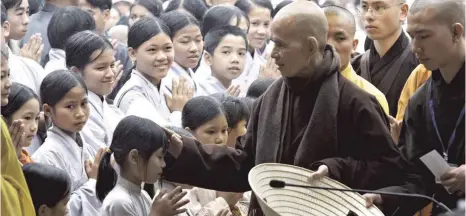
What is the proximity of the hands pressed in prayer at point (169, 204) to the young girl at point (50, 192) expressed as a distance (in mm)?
413

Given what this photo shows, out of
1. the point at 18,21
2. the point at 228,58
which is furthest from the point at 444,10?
the point at 228,58

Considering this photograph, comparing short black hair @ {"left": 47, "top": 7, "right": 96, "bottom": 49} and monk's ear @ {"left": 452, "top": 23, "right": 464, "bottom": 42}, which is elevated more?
monk's ear @ {"left": 452, "top": 23, "right": 464, "bottom": 42}

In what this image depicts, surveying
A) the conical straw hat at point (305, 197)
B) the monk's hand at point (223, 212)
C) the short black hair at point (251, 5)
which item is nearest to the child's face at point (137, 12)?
the short black hair at point (251, 5)

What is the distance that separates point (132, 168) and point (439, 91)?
1.51 m

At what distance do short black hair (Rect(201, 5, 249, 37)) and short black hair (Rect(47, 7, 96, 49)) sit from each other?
1.88 meters

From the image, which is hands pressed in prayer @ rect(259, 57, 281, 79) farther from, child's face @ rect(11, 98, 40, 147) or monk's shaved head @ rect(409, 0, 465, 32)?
monk's shaved head @ rect(409, 0, 465, 32)

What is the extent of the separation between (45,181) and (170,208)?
1.93 feet

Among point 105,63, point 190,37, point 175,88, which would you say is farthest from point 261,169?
point 190,37

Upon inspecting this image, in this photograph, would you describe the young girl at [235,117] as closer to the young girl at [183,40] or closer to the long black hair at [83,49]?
the long black hair at [83,49]

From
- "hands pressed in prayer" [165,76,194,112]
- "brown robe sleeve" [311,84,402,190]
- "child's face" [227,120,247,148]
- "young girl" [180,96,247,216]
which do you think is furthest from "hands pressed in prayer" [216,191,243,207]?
"hands pressed in prayer" [165,76,194,112]

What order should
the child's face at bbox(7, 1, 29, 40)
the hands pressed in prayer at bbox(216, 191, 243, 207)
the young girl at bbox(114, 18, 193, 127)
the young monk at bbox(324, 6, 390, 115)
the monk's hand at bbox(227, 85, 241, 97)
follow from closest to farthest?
1. the hands pressed in prayer at bbox(216, 191, 243, 207)
2. the young monk at bbox(324, 6, 390, 115)
3. the young girl at bbox(114, 18, 193, 127)
4. the child's face at bbox(7, 1, 29, 40)
5. the monk's hand at bbox(227, 85, 241, 97)

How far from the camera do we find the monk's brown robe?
671 cm

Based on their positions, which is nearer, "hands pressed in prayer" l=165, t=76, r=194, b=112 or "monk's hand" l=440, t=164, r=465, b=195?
"monk's hand" l=440, t=164, r=465, b=195

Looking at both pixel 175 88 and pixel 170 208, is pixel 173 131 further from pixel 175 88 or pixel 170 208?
pixel 175 88
